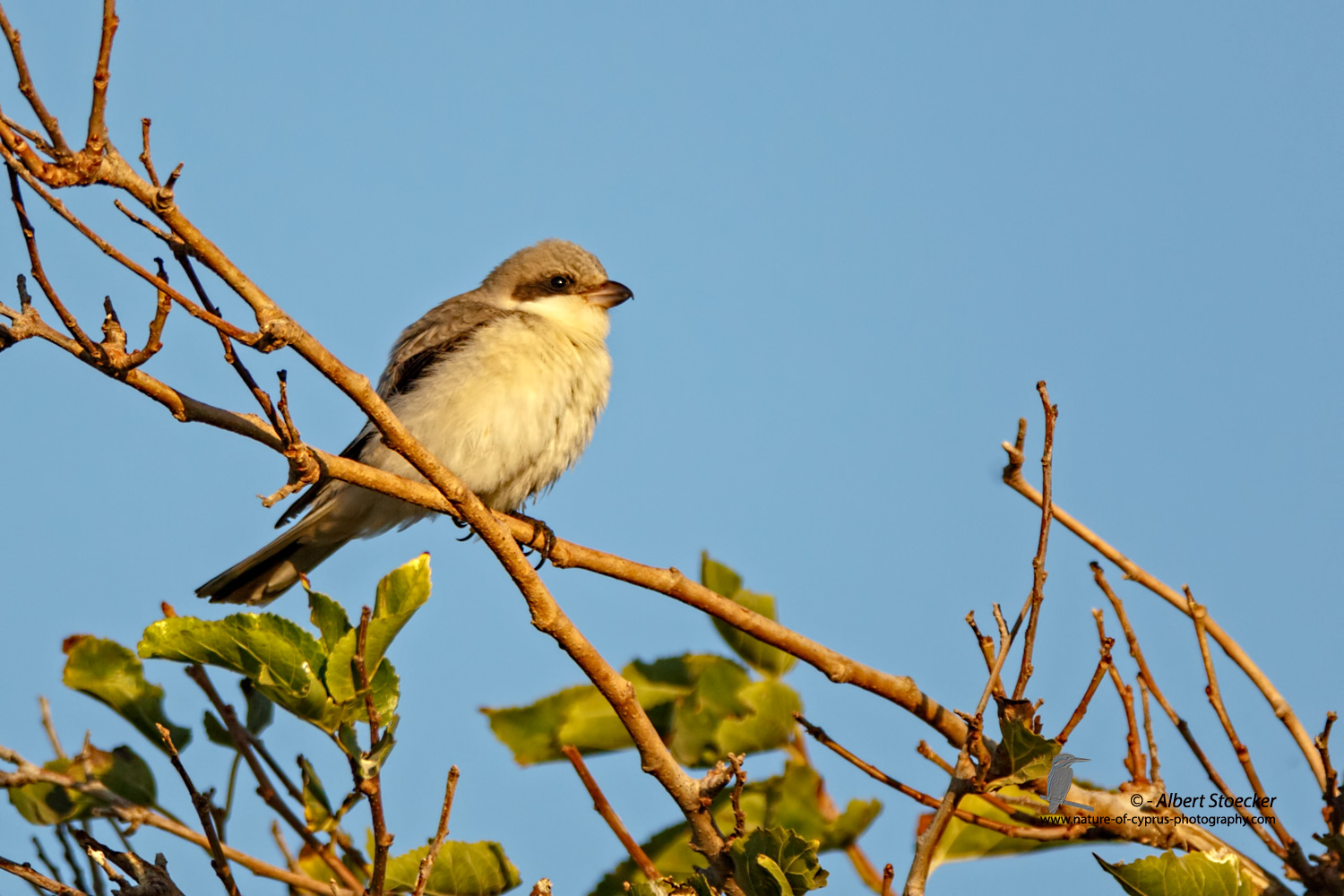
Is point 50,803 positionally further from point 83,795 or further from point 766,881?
point 766,881

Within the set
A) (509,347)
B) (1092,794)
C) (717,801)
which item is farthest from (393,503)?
(1092,794)

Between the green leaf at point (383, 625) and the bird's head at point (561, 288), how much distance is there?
375 centimetres

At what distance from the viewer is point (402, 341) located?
688 cm

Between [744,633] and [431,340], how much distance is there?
339 centimetres

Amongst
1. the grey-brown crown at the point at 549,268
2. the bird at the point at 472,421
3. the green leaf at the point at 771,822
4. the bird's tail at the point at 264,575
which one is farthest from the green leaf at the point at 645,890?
the grey-brown crown at the point at 549,268

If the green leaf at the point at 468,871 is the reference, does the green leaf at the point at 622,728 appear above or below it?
above

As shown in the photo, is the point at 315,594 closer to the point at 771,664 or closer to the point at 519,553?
the point at 519,553

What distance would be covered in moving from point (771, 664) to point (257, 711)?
4.97 ft

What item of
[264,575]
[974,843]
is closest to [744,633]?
[974,843]

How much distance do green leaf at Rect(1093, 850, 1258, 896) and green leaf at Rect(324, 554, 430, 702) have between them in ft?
5.42

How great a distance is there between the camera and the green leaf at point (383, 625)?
2.90m

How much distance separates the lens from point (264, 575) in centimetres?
607

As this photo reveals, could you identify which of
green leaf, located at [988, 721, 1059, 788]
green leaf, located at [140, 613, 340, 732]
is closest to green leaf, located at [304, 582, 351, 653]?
green leaf, located at [140, 613, 340, 732]

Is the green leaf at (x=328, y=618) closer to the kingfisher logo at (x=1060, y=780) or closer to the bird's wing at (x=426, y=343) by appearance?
the kingfisher logo at (x=1060, y=780)
